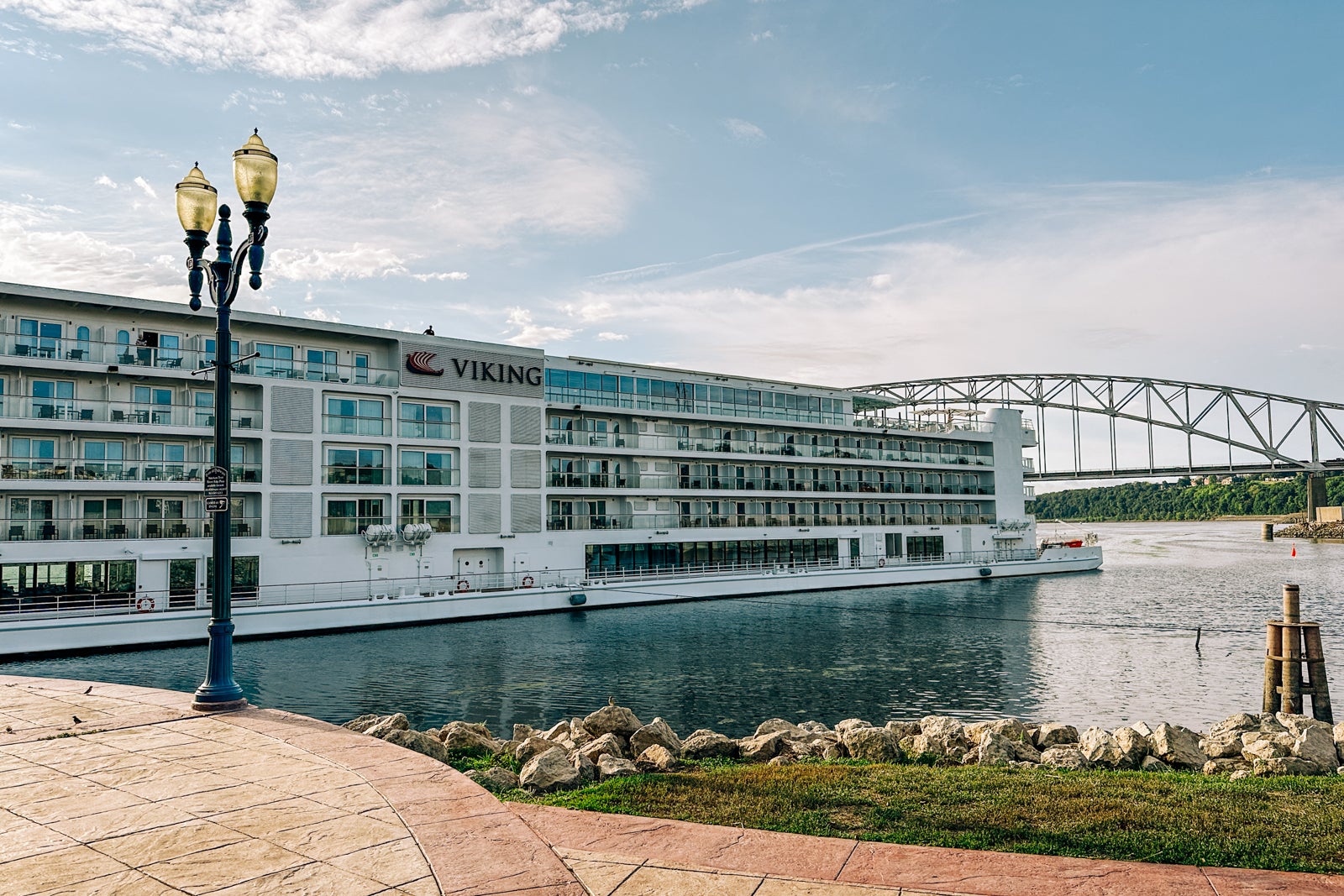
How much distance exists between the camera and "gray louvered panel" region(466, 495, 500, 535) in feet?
141

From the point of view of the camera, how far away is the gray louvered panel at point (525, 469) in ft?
147

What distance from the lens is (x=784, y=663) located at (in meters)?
29.4

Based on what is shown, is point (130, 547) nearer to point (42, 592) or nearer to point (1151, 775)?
point (42, 592)

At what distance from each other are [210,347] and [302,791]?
3647cm

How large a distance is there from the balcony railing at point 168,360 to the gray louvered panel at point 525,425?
243 inches

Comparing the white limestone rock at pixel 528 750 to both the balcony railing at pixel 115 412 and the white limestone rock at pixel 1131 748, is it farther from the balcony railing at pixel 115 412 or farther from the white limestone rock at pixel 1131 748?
the balcony railing at pixel 115 412

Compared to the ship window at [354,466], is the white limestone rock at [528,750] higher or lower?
lower

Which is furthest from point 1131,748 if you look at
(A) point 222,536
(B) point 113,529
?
(B) point 113,529

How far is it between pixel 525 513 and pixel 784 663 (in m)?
19.5

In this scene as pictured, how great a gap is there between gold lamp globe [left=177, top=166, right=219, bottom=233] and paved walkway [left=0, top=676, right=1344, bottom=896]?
763 cm

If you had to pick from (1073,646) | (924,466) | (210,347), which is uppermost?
(210,347)

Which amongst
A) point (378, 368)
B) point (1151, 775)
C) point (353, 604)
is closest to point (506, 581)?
point (353, 604)

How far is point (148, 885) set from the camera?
5.42 meters

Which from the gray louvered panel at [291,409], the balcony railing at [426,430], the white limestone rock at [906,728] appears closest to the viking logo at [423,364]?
the balcony railing at [426,430]
